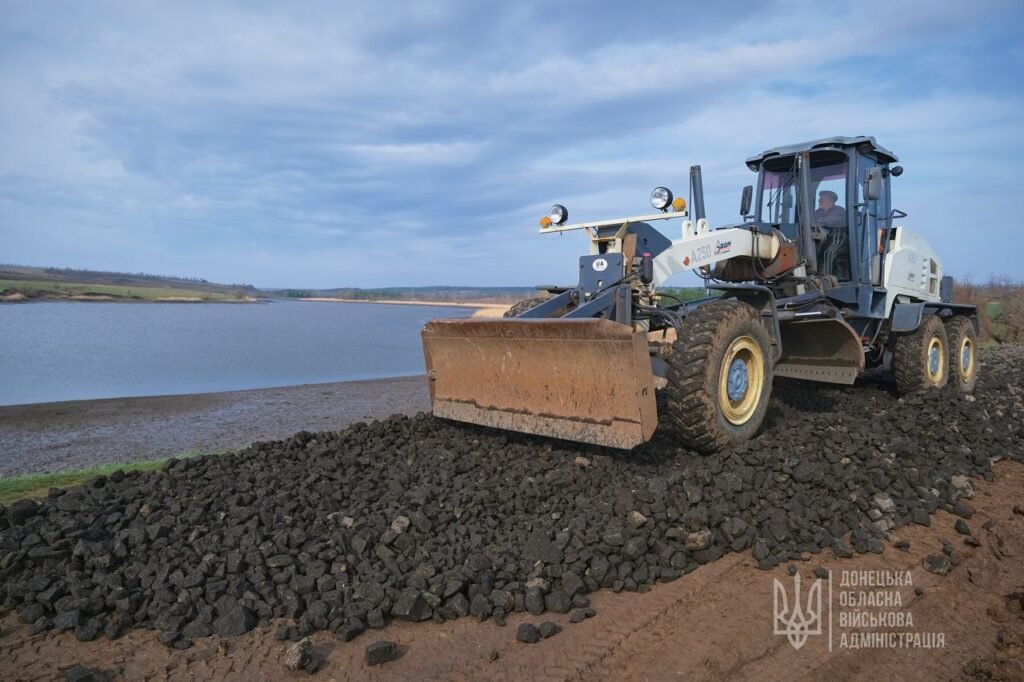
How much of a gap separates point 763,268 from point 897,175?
2323 mm

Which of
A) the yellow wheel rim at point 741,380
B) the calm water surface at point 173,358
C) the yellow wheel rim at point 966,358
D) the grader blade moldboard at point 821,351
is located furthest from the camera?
the calm water surface at point 173,358

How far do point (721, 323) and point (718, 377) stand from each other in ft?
1.49

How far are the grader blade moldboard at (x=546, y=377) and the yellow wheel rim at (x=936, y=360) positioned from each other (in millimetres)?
5798

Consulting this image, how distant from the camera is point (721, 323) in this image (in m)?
5.95

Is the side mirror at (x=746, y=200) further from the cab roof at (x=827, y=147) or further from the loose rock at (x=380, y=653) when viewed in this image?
the loose rock at (x=380, y=653)

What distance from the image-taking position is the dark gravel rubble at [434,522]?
3.99 m

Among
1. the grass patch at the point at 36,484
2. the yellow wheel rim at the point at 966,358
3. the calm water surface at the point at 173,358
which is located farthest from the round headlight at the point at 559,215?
the calm water surface at the point at 173,358

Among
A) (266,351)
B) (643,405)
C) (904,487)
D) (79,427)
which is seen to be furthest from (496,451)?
(266,351)

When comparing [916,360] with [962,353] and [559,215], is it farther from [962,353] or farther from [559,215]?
[559,215]

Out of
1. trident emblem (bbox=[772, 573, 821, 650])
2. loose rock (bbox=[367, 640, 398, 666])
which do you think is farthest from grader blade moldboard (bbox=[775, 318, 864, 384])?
loose rock (bbox=[367, 640, 398, 666])

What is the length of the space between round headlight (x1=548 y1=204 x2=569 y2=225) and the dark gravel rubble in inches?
88.8

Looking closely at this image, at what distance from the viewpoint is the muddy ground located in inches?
138

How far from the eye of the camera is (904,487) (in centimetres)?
564

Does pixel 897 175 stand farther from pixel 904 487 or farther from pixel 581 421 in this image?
pixel 581 421
